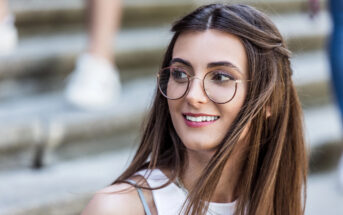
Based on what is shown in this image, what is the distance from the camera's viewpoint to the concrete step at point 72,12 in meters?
3.41

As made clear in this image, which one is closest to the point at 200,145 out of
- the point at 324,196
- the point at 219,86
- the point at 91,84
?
the point at 219,86

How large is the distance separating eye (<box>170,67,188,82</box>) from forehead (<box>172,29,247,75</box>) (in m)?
0.04

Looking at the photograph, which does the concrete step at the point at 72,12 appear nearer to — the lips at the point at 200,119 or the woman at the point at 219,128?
the woman at the point at 219,128

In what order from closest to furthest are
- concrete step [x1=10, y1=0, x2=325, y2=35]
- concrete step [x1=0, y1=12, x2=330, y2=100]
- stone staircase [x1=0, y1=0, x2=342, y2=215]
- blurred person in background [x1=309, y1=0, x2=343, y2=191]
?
stone staircase [x1=0, y1=0, x2=342, y2=215]
blurred person in background [x1=309, y1=0, x2=343, y2=191]
concrete step [x1=0, y1=12, x2=330, y2=100]
concrete step [x1=10, y1=0, x2=325, y2=35]

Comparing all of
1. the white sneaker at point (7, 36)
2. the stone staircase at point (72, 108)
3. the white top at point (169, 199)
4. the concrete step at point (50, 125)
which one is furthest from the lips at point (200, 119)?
the white sneaker at point (7, 36)

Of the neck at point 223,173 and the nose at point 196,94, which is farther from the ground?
the nose at point 196,94

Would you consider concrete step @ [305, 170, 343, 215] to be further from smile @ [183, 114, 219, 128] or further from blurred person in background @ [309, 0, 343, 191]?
smile @ [183, 114, 219, 128]

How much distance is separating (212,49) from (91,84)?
145 cm

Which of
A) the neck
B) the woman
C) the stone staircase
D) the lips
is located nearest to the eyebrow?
the woman

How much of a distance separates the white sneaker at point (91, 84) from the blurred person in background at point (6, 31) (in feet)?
1.18

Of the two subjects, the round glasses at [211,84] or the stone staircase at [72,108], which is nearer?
the round glasses at [211,84]

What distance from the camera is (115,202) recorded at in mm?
1699

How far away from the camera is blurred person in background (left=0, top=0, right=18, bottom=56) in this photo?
303 centimetres

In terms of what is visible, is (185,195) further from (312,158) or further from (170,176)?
(312,158)
